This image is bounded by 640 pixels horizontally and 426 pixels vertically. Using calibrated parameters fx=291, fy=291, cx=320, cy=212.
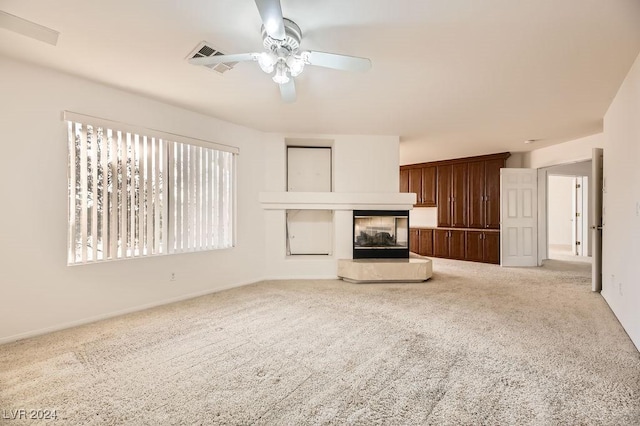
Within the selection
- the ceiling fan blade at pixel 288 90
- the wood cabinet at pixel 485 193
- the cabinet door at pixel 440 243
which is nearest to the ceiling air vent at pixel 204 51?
the ceiling fan blade at pixel 288 90

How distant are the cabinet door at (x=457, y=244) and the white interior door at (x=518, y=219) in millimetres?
836

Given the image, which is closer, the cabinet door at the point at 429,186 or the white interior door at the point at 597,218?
the white interior door at the point at 597,218

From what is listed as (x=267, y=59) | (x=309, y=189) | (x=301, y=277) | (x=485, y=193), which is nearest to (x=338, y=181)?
(x=309, y=189)

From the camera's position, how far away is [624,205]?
2887 millimetres

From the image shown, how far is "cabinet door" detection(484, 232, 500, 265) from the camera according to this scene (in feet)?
20.7

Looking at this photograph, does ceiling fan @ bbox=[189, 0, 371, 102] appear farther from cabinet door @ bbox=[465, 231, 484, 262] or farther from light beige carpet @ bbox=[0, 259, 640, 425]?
cabinet door @ bbox=[465, 231, 484, 262]

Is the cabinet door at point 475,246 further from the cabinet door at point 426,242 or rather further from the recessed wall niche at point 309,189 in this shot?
the recessed wall niche at point 309,189

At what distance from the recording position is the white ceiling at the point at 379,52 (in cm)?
191

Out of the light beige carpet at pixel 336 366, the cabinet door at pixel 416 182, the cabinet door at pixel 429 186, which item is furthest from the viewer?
the cabinet door at pixel 416 182

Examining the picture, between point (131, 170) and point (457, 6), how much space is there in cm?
346

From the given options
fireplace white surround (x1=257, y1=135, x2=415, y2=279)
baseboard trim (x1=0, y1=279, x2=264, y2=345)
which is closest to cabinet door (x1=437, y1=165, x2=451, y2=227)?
fireplace white surround (x1=257, y1=135, x2=415, y2=279)

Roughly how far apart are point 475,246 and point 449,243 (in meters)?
0.61

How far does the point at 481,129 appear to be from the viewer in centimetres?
470

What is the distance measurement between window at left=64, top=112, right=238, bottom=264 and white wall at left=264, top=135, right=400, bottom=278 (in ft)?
2.49
